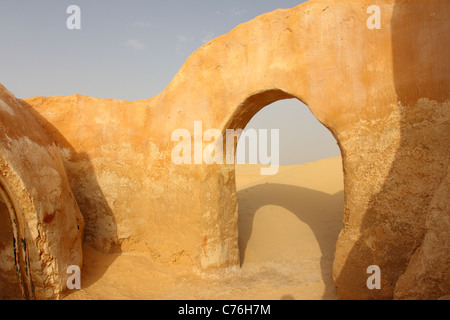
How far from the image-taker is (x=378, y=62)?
3719mm

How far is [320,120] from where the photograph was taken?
414cm

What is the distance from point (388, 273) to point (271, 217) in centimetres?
421

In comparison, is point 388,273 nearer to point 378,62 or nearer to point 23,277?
point 378,62

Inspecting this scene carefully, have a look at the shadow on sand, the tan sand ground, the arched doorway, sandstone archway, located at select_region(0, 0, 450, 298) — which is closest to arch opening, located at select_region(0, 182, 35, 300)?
the arched doorway

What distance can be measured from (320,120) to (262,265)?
2878mm

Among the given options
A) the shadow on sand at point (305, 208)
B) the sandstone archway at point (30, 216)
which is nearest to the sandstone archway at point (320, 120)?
the sandstone archway at point (30, 216)

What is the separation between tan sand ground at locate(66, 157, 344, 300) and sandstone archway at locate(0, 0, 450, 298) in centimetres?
34

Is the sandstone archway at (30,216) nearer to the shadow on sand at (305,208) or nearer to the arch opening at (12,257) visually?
the arch opening at (12,257)

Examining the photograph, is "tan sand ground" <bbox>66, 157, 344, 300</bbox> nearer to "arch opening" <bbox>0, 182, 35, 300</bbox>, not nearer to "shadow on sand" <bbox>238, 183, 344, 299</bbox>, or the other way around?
"shadow on sand" <bbox>238, 183, 344, 299</bbox>

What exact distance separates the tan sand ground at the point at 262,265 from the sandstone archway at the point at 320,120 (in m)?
0.34

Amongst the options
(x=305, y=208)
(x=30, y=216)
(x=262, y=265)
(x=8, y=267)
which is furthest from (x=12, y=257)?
(x=305, y=208)

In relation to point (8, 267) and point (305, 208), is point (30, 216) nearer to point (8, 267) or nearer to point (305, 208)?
point (8, 267)

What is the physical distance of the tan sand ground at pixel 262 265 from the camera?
461 cm

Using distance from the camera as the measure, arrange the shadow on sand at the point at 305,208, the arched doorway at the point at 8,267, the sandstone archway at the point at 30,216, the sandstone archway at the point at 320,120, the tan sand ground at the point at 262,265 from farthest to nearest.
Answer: the shadow on sand at the point at 305,208
the tan sand ground at the point at 262,265
the arched doorway at the point at 8,267
the sandstone archway at the point at 30,216
the sandstone archway at the point at 320,120
